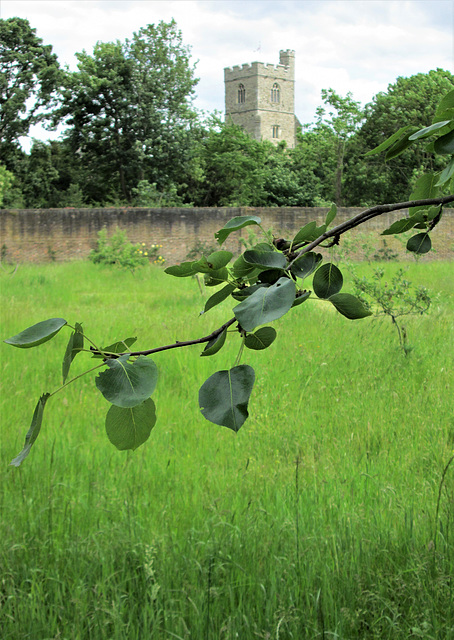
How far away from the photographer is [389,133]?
21766 millimetres

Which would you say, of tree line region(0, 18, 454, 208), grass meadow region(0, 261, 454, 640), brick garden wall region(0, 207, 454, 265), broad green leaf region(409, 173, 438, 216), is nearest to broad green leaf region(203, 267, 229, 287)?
broad green leaf region(409, 173, 438, 216)

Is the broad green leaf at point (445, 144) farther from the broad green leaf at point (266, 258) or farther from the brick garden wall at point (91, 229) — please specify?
the brick garden wall at point (91, 229)

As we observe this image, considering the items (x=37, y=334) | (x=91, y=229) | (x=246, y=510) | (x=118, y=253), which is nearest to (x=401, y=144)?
(x=37, y=334)

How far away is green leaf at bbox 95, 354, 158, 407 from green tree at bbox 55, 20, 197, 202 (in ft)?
66.5

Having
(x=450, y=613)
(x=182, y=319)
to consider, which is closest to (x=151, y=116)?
(x=182, y=319)

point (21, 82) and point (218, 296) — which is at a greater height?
point (21, 82)

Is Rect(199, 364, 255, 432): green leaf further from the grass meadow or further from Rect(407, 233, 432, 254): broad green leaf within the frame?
the grass meadow

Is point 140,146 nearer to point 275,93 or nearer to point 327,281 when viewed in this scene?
point 327,281

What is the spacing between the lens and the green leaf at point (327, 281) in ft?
1.81

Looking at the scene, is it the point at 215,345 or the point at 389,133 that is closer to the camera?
the point at 215,345

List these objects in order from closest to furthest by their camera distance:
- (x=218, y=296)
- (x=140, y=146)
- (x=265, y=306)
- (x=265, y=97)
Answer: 1. (x=265, y=306)
2. (x=218, y=296)
3. (x=140, y=146)
4. (x=265, y=97)

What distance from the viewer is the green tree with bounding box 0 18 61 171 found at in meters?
20.3

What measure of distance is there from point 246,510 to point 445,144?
68.5 inches

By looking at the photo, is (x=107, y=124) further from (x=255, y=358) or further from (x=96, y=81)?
(x=255, y=358)
